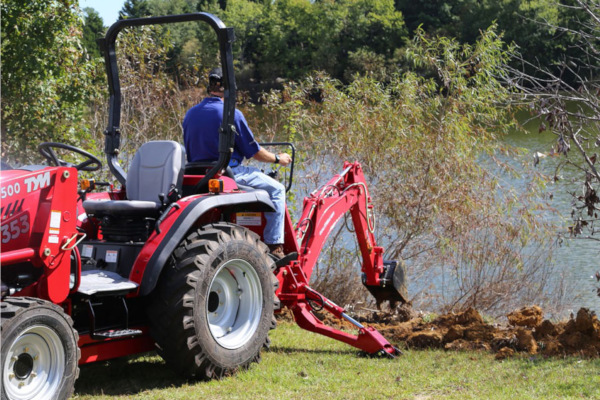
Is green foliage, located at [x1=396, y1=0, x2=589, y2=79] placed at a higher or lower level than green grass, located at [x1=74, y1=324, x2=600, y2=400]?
higher

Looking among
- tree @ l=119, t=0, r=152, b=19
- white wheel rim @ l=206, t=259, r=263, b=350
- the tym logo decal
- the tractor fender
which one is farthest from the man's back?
tree @ l=119, t=0, r=152, b=19

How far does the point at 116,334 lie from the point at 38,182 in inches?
40.1

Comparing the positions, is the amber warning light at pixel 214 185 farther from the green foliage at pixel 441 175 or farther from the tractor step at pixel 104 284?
the green foliage at pixel 441 175

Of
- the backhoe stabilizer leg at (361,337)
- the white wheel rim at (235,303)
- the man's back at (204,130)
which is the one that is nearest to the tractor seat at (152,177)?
the man's back at (204,130)

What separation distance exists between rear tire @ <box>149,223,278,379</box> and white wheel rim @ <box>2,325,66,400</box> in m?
0.80

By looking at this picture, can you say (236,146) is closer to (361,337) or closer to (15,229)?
(361,337)

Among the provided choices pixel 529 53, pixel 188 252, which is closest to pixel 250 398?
pixel 188 252

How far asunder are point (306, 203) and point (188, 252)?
1874 millimetres

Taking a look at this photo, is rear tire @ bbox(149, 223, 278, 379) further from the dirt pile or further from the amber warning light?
the dirt pile

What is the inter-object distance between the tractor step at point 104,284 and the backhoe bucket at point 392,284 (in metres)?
2.94

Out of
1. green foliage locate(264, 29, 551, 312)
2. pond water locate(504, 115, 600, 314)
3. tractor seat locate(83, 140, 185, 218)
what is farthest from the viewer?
pond water locate(504, 115, 600, 314)

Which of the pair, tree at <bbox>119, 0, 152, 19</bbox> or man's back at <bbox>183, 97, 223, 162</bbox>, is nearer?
man's back at <bbox>183, 97, 223, 162</bbox>

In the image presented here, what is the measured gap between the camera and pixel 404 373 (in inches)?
211

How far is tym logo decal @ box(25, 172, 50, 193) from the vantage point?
420 cm
